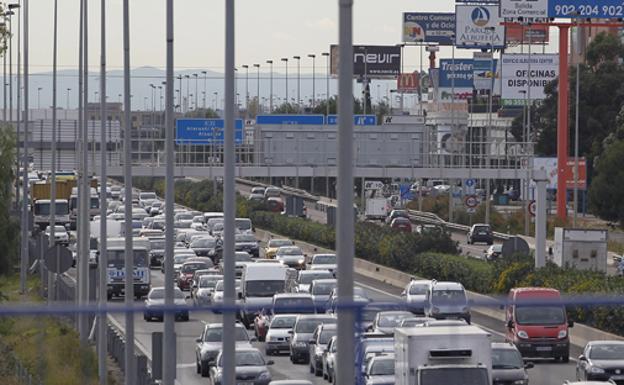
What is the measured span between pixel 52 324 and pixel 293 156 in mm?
64175

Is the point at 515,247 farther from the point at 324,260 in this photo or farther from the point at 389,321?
the point at 389,321

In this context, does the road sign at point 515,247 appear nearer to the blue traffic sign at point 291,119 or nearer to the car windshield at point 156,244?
the car windshield at point 156,244

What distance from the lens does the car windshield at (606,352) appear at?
28.3m

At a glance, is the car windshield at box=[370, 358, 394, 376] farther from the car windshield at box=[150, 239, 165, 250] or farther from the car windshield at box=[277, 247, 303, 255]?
the car windshield at box=[150, 239, 165, 250]

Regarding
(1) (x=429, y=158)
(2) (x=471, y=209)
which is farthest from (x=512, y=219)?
(1) (x=429, y=158)

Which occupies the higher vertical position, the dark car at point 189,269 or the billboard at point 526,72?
the billboard at point 526,72

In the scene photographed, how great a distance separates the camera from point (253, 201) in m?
102

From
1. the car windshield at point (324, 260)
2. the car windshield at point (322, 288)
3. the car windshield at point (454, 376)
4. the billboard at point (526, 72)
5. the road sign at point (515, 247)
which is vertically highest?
the billboard at point (526, 72)

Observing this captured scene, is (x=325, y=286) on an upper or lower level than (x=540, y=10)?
lower

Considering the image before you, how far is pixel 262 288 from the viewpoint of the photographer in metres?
44.9

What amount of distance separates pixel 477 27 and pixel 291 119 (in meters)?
30.7

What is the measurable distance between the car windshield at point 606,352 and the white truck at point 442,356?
8254 millimetres

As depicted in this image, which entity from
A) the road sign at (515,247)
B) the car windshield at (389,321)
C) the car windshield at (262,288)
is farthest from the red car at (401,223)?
the car windshield at (389,321)

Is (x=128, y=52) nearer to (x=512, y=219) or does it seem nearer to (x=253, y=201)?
(x=512, y=219)
